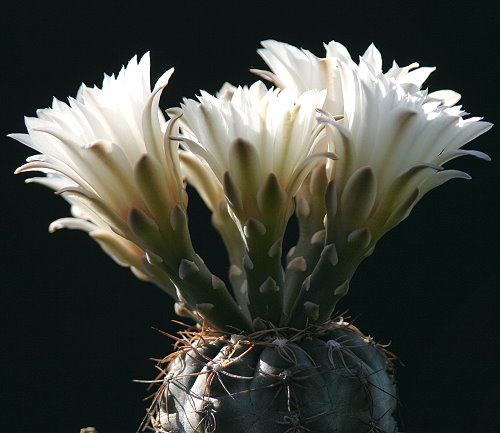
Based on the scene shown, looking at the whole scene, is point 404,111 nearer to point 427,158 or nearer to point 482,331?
point 427,158

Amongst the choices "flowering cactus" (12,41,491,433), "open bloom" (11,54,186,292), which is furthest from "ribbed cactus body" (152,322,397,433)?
"open bloom" (11,54,186,292)

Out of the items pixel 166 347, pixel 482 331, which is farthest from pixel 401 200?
pixel 166 347

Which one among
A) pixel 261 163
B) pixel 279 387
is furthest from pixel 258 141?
pixel 279 387

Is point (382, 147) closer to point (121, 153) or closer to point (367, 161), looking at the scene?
point (367, 161)

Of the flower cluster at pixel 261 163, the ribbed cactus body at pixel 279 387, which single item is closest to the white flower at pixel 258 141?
the flower cluster at pixel 261 163

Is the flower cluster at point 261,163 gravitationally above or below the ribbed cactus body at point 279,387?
above

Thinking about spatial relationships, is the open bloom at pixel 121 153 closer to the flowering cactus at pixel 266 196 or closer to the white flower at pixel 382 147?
the flowering cactus at pixel 266 196
